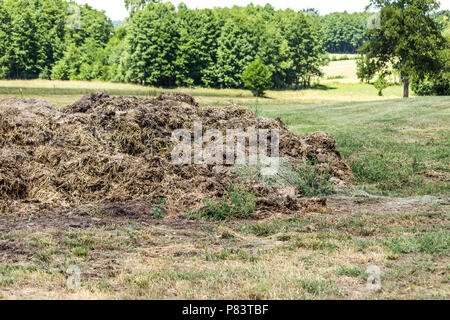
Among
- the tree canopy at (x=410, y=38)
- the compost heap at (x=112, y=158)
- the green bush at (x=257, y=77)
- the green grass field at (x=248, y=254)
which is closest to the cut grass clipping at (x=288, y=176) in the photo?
the compost heap at (x=112, y=158)

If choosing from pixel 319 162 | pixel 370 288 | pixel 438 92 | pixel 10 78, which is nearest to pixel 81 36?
pixel 10 78

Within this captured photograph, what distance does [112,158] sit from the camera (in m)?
9.91

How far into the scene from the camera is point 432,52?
40000mm

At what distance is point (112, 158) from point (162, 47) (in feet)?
222

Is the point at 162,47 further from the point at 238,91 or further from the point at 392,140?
the point at 392,140

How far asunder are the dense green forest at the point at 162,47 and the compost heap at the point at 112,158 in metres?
58.1

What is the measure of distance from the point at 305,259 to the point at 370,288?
3.66ft

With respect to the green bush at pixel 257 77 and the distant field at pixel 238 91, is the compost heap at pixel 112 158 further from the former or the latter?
the green bush at pixel 257 77

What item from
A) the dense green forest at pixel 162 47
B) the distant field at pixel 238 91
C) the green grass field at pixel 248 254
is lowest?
the green grass field at pixel 248 254

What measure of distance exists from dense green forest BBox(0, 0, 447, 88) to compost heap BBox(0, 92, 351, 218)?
191 ft

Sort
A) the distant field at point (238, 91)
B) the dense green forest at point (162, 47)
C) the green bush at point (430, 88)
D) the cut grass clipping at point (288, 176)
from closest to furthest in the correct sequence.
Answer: the cut grass clipping at point (288, 176)
the green bush at point (430, 88)
the distant field at point (238, 91)
the dense green forest at point (162, 47)

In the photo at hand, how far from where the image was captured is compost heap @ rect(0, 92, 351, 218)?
352 inches

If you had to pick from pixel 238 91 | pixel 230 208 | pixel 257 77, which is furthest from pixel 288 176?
pixel 238 91

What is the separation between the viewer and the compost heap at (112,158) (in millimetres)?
8938
